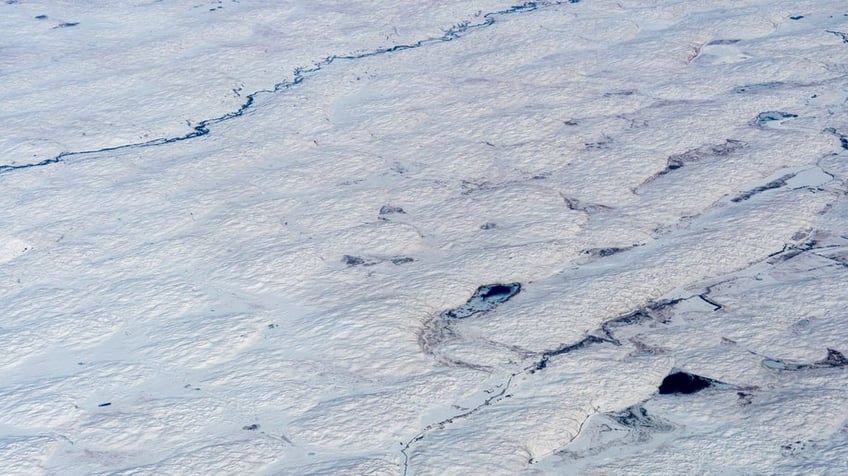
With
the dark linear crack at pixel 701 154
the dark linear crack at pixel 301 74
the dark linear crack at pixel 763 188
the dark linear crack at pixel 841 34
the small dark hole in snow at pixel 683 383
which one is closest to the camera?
the small dark hole in snow at pixel 683 383

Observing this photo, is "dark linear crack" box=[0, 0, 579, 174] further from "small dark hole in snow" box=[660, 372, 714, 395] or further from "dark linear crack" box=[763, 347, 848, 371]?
"dark linear crack" box=[763, 347, 848, 371]

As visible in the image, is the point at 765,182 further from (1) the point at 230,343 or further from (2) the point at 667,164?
(1) the point at 230,343

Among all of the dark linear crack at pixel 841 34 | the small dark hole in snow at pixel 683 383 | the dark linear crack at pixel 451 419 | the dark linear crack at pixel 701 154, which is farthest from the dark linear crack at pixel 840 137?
the dark linear crack at pixel 451 419

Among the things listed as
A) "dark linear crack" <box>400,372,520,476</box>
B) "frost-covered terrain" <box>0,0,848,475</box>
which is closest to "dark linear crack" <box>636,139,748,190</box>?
"frost-covered terrain" <box>0,0,848,475</box>

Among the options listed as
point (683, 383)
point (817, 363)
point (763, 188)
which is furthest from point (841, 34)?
point (683, 383)

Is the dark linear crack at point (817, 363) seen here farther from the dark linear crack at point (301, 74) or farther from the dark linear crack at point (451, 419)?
the dark linear crack at point (301, 74)

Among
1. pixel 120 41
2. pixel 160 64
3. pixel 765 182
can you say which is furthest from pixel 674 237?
pixel 120 41
